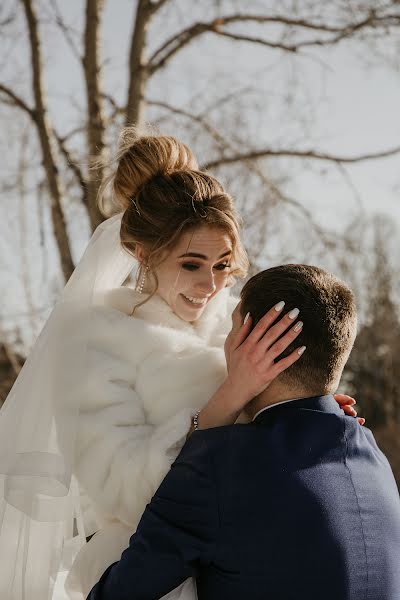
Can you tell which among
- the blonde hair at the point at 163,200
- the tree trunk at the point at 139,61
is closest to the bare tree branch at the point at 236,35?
the tree trunk at the point at 139,61

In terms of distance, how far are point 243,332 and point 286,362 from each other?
0.67 feet

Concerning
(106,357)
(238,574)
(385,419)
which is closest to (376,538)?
(238,574)

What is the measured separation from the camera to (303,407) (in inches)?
89.3

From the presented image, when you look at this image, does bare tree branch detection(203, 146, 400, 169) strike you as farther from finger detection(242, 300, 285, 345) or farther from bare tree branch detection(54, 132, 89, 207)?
finger detection(242, 300, 285, 345)

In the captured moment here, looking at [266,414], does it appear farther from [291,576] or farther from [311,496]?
[291,576]

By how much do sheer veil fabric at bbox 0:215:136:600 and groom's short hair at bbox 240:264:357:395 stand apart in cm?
79

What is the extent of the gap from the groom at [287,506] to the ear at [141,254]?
0.83m

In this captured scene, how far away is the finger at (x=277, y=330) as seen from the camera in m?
2.28

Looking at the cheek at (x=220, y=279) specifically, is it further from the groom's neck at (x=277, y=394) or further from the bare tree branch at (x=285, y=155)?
the bare tree branch at (x=285, y=155)

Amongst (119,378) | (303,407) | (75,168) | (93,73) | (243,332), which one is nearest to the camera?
(303,407)

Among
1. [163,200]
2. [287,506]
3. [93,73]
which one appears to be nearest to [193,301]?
[163,200]

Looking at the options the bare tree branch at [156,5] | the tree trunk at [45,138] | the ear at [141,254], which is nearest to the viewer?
the ear at [141,254]

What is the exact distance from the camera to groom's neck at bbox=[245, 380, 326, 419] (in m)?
2.32

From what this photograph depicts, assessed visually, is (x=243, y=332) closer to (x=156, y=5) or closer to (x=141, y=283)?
(x=141, y=283)
